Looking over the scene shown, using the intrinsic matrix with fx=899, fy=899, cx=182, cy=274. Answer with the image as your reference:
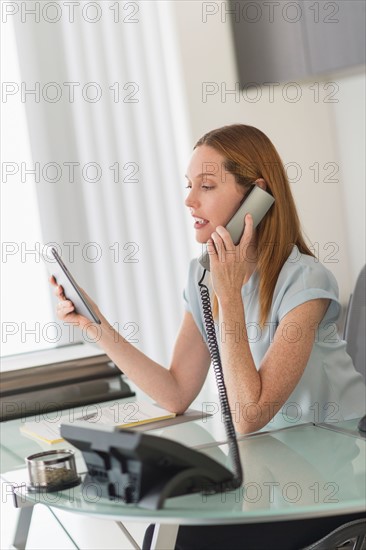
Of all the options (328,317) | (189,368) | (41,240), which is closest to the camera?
(328,317)

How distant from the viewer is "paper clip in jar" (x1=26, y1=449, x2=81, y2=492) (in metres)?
1.44

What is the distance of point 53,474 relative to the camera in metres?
1.45

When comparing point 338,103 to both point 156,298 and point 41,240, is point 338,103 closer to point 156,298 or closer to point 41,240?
point 156,298

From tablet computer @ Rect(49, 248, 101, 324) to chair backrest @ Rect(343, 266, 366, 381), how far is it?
0.68 m

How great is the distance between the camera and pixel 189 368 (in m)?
2.16

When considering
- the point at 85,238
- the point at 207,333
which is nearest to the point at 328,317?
the point at 207,333

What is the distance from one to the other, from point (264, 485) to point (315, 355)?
2.03 ft

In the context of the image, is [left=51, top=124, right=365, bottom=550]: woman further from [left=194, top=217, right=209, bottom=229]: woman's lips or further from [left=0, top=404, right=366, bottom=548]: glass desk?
[left=0, top=404, right=366, bottom=548]: glass desk

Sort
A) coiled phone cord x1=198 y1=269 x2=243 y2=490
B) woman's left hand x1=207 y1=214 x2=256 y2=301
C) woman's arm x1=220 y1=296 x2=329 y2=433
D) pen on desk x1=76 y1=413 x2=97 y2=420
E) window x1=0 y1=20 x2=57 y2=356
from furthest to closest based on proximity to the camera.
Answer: window x1=0 y1=20 x2=57 y2=356, pen on desk x1=76 y1=413 x2=97 y2=420, woman's left hand x1=207 y1=214 x2=256 y2=301, woman's arm x1=220 y1=296 x2=329 y2=433, coiled phone cord x1=198 y1=269 x2=243 y2=490

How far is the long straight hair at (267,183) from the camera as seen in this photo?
6.51ft

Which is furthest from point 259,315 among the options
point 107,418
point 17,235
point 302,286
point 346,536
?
point 17,235

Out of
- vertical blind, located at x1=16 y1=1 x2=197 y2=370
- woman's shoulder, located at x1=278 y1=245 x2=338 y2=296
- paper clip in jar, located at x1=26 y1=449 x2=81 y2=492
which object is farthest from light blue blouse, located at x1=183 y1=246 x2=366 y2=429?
vertical blind, located at x1=16 y1=1 x2=197 y2=370

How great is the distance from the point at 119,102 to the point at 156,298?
781mm

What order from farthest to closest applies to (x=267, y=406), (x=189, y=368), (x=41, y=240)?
(x=41, y=240), (x=189, y=368), (x=267, y=406)
